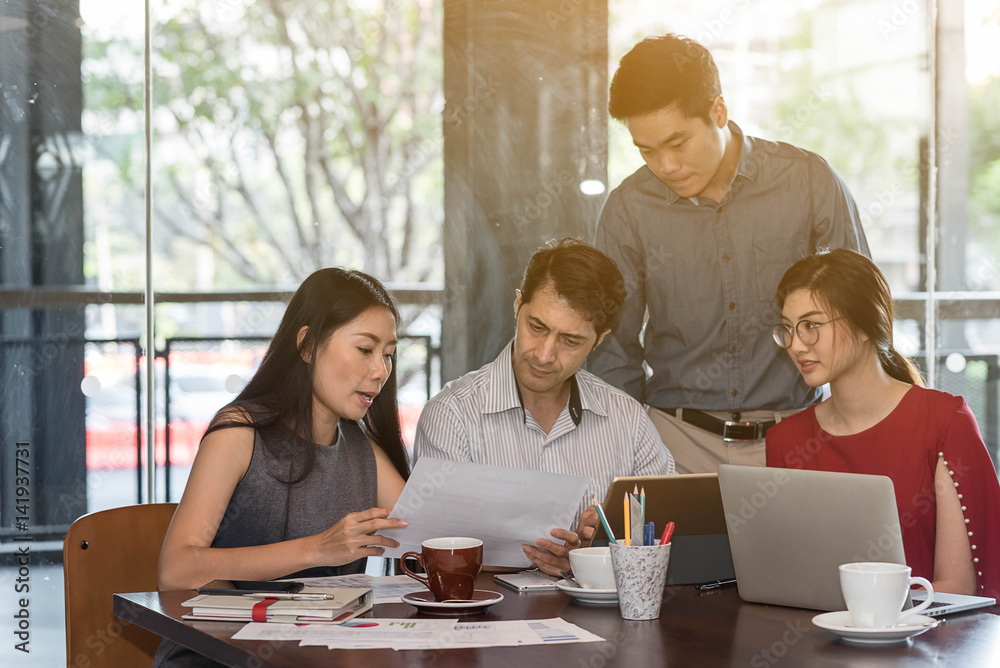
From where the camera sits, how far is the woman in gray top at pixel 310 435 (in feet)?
5.74

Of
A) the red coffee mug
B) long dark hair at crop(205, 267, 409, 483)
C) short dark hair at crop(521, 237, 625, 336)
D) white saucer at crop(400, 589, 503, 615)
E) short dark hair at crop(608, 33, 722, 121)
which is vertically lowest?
white saucer at crop(400, 589, 503, 615)

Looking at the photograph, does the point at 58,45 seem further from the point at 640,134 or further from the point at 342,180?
the point at 640,134

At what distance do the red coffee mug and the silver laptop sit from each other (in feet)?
1.24

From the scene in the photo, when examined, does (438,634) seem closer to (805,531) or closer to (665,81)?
(805,531)

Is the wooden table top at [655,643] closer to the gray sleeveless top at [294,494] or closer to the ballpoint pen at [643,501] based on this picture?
the ballpoint pen at [643,501]

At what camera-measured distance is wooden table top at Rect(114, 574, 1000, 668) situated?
3.74ft

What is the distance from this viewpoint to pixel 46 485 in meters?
3.04

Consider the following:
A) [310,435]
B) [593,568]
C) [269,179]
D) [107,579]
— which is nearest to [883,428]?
[593,568]

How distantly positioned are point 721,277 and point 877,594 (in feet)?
4.34

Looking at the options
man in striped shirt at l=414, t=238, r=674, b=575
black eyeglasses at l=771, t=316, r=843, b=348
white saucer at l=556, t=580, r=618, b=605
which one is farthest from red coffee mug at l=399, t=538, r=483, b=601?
black eyeglasses at l=771, t=316, r=843, b=348

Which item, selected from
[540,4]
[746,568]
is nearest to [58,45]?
[540,4]

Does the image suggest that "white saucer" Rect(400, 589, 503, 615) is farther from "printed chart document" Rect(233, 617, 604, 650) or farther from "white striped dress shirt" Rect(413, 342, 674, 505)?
"white striped dress shirt" Rect(413, 342, 674, 505)

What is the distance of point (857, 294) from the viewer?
6.45 feet

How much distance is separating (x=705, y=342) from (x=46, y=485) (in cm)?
208
